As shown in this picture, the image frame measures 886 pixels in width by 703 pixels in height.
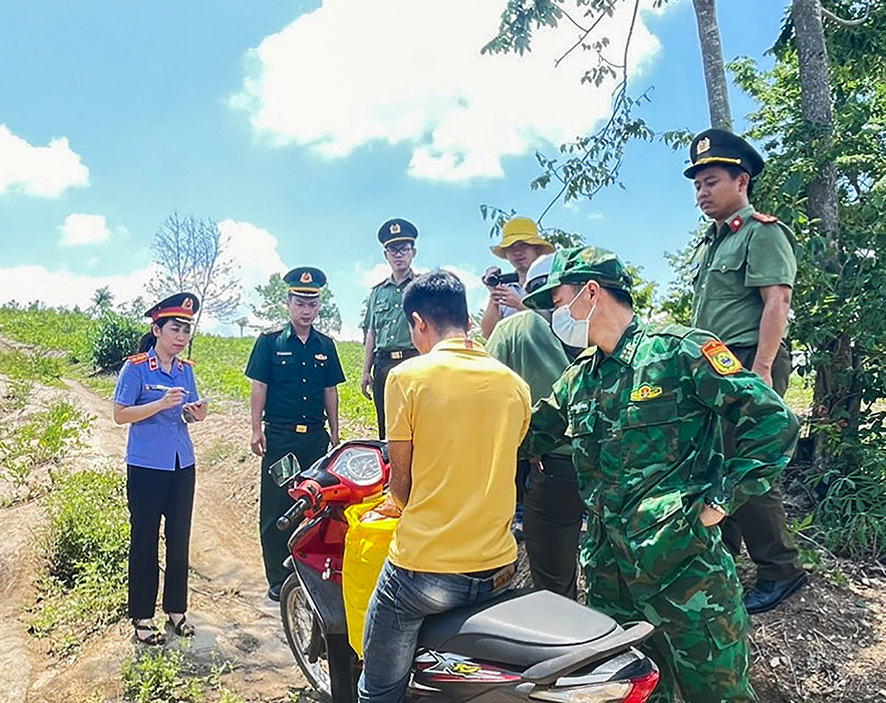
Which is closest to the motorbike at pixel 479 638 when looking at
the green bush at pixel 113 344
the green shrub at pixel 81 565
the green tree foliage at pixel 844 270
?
the green shrub at pixel 81 565

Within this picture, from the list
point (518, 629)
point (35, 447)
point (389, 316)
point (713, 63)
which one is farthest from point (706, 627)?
point (35, 447)

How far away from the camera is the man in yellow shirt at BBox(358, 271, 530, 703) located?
2.09 m

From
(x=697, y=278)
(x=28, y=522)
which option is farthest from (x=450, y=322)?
(x=28, y=522)

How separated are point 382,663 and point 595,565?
0.77 meters

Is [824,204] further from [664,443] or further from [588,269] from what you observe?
[664,443]

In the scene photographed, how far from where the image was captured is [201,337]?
95.3 ft

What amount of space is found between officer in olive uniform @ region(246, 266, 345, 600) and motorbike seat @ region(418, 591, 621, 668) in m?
2.65

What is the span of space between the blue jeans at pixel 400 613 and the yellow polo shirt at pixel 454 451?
0.17 ft

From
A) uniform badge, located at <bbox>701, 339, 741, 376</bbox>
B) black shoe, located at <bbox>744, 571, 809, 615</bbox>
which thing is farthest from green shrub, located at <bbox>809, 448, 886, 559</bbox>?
uniform badge, located at <bbox>701, 339, 741, 376</bbox>

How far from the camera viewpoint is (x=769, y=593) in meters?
3.17

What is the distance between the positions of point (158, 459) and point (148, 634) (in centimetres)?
94

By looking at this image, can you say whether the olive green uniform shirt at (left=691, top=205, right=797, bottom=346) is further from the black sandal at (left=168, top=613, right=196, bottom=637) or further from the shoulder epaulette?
the black sandal at (left=168, top=613, right=196, bottom=637)

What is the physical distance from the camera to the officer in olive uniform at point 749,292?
3117 mm

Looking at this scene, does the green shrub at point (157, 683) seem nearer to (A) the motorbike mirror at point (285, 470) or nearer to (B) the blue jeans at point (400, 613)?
(A) the motorbike mirror at point (285, 470)
